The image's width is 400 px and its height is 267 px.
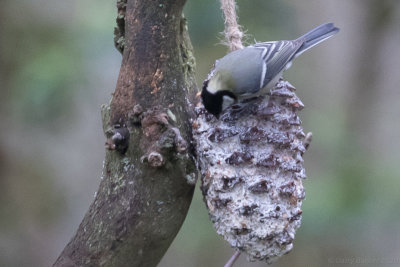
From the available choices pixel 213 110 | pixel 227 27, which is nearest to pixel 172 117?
pixel 213 110

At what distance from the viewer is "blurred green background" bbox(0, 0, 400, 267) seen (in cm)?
194

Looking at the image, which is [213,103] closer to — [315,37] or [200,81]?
[315,37]

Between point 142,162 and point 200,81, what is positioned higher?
point 200,81

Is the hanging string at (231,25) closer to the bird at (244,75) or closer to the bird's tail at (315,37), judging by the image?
the bird at (244,75)

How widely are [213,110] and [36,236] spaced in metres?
1.45

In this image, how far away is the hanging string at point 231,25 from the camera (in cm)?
150

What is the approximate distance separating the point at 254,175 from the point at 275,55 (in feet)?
1.75

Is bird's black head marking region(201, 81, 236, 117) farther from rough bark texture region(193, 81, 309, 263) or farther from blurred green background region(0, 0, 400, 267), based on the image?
blurred green background region(0, 0, 400, 267)

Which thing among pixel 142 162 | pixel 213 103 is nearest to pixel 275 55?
pixel 213 103

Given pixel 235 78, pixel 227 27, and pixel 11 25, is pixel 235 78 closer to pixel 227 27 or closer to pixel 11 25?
pixel 227 27

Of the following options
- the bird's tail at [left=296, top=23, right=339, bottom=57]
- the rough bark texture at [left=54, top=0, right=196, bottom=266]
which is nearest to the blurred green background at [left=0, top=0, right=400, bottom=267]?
the bird's tail at [left=296, top=23, right=339, bottom=57]

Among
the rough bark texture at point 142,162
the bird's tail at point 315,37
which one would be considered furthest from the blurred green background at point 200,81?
the rough bark texture at point 142,162

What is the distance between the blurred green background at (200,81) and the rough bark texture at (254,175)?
23.6 inches

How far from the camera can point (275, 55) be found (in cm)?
166
